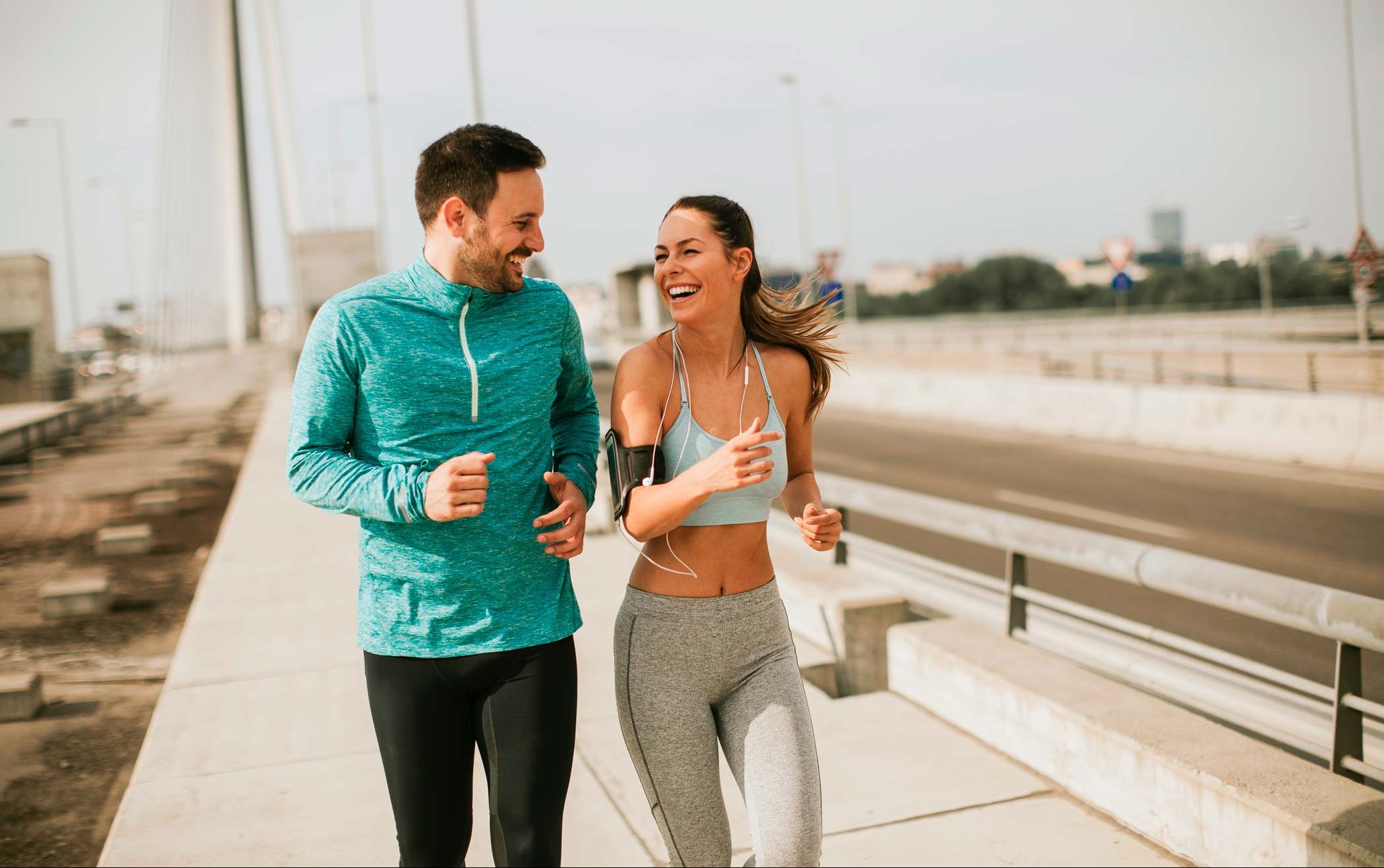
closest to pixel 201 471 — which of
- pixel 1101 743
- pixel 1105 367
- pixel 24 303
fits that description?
pixel 24 303

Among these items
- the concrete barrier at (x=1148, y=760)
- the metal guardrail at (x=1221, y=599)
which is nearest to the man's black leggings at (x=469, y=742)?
the concrete barrier at (x=1148, y=760)

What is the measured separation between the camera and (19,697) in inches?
230

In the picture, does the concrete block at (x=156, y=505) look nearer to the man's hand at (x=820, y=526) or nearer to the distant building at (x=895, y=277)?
the man's hand at (x=820, y=526)

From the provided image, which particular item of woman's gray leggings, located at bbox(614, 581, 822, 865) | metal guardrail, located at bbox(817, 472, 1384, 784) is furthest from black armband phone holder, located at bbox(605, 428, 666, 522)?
metal guardrail, located at bbox(817, 472, 1384, 784)

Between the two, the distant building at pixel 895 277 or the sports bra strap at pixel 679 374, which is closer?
the sports bra strap at pixel 679 374

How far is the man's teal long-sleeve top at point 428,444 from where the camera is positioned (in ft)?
8.27

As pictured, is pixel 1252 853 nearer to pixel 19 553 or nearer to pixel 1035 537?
pixel 1035 537

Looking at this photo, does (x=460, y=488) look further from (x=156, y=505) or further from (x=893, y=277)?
(x=893, y=277)

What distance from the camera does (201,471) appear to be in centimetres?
1827

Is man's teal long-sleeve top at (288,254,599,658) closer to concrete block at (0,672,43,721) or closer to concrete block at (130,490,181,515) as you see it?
concrete block at (0,672,43,721)

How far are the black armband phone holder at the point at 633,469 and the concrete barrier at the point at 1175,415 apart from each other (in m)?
12.4

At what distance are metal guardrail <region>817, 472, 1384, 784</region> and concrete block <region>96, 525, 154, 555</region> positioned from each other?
26.3 feet

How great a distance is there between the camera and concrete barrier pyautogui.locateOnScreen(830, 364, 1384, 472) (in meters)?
13.2

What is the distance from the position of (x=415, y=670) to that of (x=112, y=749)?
378 cm
